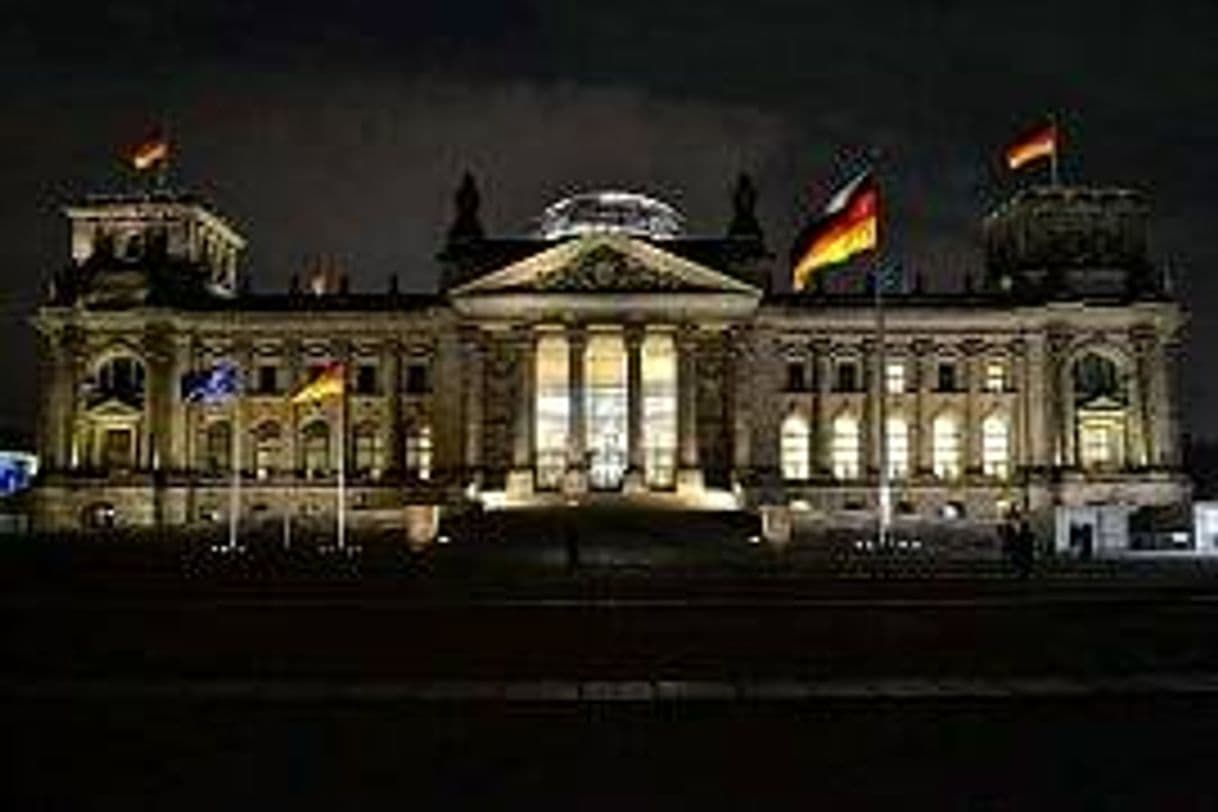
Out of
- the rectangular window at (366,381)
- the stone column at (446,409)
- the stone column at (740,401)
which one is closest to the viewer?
the stone column at (740,401)

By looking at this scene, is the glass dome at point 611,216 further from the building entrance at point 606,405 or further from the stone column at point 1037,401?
the stone column at point 1037,401

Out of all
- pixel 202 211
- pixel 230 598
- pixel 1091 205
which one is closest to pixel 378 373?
pixel 202 211

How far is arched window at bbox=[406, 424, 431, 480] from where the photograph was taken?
355 feet

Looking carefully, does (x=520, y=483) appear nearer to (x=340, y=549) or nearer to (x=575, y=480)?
(x=575, y=480)

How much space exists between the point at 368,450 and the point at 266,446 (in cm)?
671

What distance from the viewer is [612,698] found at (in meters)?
19.2

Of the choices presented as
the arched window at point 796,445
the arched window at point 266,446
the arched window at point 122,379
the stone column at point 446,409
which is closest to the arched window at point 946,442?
the arched window at point 796,445

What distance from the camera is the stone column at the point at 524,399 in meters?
103

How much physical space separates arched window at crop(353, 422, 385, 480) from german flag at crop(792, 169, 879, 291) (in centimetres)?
5244

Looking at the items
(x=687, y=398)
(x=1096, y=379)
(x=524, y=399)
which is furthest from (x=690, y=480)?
(x=1096, y=379)

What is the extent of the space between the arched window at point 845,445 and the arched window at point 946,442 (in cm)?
504

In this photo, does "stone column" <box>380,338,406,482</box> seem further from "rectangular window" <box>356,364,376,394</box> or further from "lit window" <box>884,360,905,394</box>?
"lit window" <box>884,360,905,394</box>

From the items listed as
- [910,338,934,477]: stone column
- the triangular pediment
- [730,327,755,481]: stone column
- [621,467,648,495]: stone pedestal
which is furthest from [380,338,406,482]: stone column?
[910,338,934,477]: stone column

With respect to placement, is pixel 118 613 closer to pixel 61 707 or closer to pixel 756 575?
pixel 61 707
